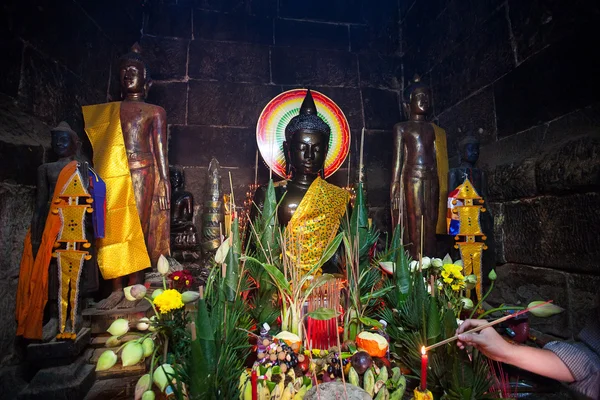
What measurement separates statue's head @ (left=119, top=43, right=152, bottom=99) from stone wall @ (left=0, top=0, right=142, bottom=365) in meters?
0.39

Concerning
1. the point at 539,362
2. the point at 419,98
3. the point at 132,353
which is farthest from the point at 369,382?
the point at 419,98

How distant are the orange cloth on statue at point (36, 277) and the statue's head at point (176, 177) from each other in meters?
1.44

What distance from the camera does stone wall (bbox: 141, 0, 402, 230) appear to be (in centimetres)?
388

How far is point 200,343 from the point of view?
1172 mm

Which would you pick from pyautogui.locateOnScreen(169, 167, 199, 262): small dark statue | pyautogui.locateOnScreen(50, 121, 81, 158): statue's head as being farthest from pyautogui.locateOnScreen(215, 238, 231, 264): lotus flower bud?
pyautogui.locateOnScreen(169, 167, 199, 262): small dark statue

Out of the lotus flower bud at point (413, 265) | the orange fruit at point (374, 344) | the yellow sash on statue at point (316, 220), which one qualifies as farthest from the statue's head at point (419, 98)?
the orange fruit at point (374, 344)

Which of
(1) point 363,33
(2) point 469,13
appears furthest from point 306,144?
(1) point 363,33

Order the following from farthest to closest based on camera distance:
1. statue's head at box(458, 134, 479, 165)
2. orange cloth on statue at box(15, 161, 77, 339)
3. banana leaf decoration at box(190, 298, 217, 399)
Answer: statue's head at box(458, 134, 479, 165), orange cloth on statue at box(15, 161, 77, 339), banana leaf decoration at box(190, 298, 217, 399)

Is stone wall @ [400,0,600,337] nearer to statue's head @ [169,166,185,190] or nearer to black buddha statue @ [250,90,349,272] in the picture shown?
black buddha statue @ [250,90,349,272]

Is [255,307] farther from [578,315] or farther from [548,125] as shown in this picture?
[548,125]

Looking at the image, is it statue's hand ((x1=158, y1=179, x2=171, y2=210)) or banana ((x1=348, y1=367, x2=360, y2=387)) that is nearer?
banana ((x1=348, y1=367, x2=360, y2=387))

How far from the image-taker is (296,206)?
2719mm

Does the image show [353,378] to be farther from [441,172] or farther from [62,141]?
[441,172]

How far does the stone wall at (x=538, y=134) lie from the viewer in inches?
83.9
